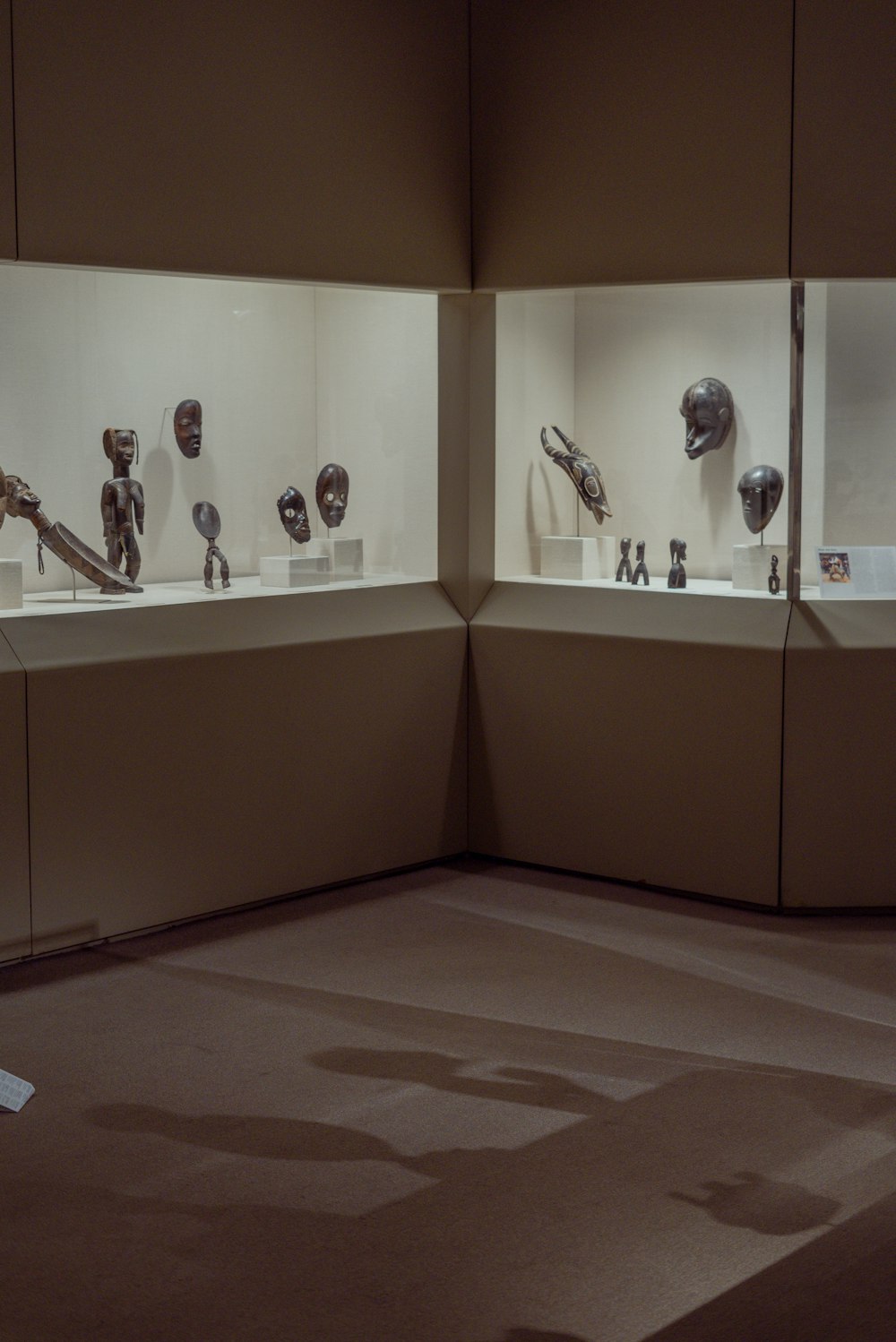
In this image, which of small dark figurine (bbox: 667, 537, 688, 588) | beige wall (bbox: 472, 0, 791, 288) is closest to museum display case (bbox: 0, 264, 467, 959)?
beige wall (bbox: 472, 0, 791, 288)

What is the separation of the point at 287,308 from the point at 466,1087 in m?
3.05

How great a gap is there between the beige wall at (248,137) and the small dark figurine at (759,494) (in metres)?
1.40

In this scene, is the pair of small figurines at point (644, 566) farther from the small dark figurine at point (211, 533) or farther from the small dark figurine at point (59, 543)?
the small dark figurine at point (59, 543)

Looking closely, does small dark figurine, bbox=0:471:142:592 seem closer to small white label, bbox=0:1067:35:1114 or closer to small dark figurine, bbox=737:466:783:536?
small white label, bbox=0:1067:35:1114

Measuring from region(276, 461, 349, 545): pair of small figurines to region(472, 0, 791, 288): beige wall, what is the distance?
96 centimetres

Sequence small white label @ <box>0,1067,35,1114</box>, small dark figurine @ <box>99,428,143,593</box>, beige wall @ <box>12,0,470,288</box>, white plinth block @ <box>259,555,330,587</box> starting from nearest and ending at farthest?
small white label @ <box>0,1067,35,1114</box> < beige wall @ <box>12,0,470,288</box> < small dark figurine @ <box>99,428,143,593</box> < white plinth block @ <box>259,555,330,587</box>

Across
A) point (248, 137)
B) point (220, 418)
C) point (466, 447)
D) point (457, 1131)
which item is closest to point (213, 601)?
point (220, 418)

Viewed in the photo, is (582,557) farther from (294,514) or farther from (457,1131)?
(457,1131)

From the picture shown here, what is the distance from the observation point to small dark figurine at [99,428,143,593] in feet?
18.3

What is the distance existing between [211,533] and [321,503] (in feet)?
1.73

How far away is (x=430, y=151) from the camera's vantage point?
616 cm

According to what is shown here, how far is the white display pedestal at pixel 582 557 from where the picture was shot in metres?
6.30

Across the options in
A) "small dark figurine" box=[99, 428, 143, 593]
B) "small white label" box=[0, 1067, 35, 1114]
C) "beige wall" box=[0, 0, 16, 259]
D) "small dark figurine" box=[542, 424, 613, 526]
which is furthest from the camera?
"small dark figurine" box=[542, 424, 613, 526]

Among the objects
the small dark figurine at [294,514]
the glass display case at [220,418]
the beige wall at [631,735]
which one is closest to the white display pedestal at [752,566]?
the beige wall at [631,735]
